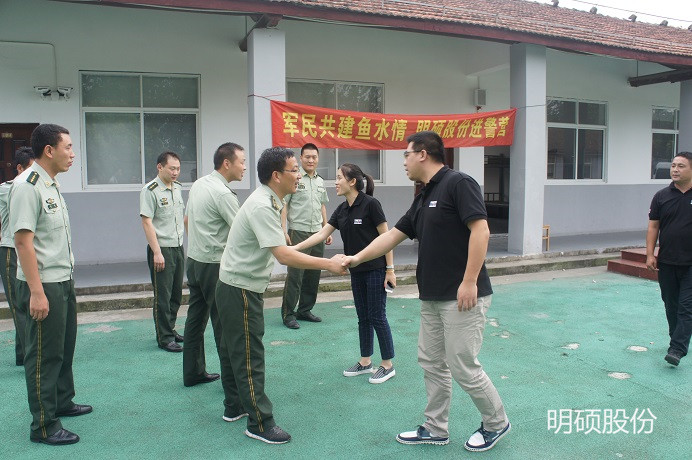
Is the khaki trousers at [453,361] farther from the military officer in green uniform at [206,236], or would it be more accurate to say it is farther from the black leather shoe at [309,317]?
the black leather shoe at [309,317]

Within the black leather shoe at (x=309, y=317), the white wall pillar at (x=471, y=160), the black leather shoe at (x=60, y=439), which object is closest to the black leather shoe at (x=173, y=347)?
the black leather shoe at (x=309, y=317)

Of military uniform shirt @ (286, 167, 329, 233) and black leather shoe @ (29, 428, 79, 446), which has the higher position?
military uniform shirt @ (286, 167, 329, 233)

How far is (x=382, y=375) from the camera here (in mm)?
4227

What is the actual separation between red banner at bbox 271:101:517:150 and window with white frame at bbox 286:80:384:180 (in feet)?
5.05

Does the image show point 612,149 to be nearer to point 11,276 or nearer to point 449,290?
point 449,290

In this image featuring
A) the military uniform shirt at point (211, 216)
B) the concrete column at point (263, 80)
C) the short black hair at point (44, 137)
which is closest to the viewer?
the short black hair at point (44, 137)

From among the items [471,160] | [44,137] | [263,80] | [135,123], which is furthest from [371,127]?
[44,137]

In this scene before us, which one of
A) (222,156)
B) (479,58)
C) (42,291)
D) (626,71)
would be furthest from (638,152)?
(42,291)

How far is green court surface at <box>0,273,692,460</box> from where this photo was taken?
320 centimetres

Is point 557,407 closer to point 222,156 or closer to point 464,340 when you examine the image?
point 464,340

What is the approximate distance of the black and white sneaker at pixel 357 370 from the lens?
14.2 ft

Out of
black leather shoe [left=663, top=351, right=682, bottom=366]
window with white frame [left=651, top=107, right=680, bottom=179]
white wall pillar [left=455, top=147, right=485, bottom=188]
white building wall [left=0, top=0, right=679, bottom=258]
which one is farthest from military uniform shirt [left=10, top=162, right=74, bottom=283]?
window with white frame [left=651, top=107, right=680, bottom=179]

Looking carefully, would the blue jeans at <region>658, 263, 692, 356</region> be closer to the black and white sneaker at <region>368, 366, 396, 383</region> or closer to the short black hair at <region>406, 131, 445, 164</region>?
the black and white sneaker at <region>368, 366, 396, 383</region>

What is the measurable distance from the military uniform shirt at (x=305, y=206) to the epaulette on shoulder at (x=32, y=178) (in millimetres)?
2960
